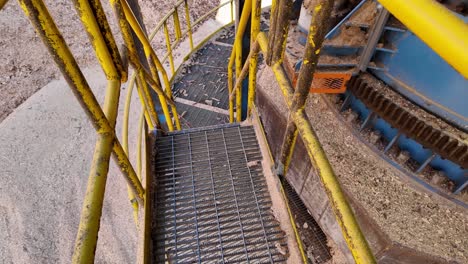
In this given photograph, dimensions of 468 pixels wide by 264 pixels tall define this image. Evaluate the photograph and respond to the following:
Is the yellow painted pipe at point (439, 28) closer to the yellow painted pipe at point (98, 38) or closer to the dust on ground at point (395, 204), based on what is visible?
the yellow painted pipe at point (98, 38)

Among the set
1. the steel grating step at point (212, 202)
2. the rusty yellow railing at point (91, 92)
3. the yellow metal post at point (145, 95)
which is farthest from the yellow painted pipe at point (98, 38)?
the steel grating step at point (212, 202)

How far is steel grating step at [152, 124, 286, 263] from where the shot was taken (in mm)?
2537

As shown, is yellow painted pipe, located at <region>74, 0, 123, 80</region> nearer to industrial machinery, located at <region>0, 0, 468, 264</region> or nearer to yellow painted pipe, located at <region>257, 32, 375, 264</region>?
industrial machinery, located at <region>0, 0, 468, 264</region>

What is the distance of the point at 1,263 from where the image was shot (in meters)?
5.63

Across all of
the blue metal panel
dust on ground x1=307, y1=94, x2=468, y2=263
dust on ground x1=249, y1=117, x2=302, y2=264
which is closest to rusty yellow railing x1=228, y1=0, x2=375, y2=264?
dust on ground x1=249, y1=117, x2=302, y2=264

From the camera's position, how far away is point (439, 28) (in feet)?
2.68

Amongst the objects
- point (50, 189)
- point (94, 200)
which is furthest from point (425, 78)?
point (50, 189)

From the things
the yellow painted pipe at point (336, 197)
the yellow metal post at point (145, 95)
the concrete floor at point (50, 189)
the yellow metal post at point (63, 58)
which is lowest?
the yellow painted pipe at point (336, 197)

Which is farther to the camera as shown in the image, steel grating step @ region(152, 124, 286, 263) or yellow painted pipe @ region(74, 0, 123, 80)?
steel grating step @ region(152, 124, 286, 263)

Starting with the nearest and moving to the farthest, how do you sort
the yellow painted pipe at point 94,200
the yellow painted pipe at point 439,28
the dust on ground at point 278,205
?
the yellow painted pipe at point 439,28
the yellow painted pipe at point 94,200
the dust on ground at point 278,205

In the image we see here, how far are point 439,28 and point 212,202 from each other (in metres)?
2.34

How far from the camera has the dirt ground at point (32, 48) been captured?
8648mm

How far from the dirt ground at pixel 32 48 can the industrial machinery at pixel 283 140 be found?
6.90 metres

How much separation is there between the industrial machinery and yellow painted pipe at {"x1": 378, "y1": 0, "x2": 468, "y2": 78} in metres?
0.51
